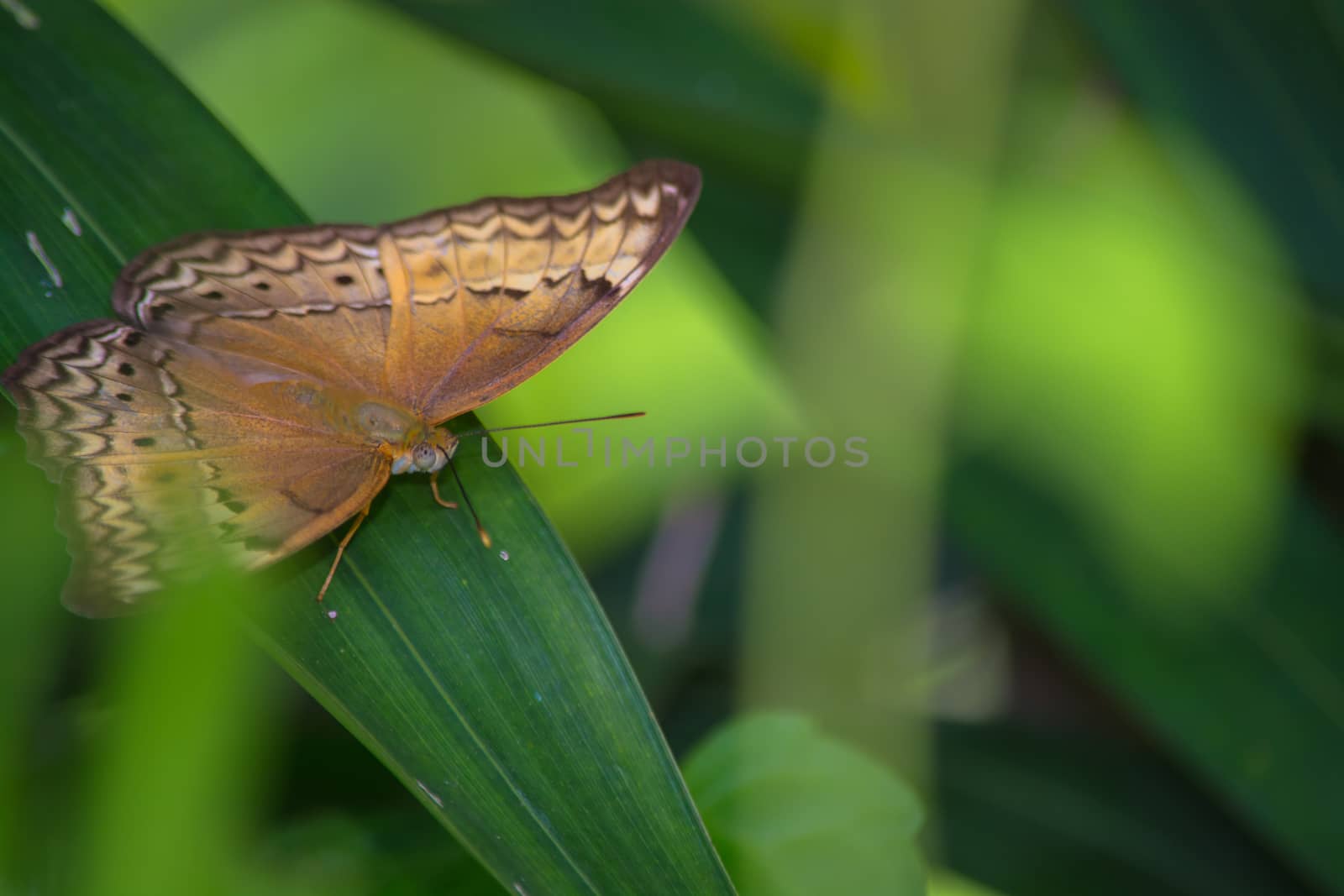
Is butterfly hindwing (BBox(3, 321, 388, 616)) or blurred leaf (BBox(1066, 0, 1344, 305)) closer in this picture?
butterfly hindwing (BBox(3, 321, 388, 616))

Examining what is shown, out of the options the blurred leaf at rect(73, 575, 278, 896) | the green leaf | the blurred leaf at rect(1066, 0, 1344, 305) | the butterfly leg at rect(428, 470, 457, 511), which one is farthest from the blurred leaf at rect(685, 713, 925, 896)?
the blurred leaf at rect(1066, 0, 1344, 305)

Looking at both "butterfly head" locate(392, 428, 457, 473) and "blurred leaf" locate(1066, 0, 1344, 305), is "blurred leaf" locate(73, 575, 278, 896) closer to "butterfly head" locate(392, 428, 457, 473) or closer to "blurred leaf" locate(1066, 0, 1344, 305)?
"butterfly head" locate(392, 428, 457, 473)

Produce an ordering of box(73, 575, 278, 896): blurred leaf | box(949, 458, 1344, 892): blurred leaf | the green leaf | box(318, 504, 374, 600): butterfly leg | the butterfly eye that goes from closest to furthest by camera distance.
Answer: box(73, 575, 278, 896): blurred leaf < the green leaf < box(318, 504, 374, 600): butterfly leg < the butterfly eye < box(949, 458, 1344, 892): blurred leaf

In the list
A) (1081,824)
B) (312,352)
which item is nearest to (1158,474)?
(1081,824)

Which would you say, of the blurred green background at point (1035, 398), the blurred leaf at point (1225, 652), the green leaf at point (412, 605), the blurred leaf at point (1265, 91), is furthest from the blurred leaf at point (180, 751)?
the blurred leaf at point (1265, 91)

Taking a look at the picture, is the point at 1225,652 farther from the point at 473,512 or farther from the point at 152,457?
the point at 152,457

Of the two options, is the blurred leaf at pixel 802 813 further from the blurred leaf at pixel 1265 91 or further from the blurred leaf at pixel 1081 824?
the blurred leaf at pixel 1265 91

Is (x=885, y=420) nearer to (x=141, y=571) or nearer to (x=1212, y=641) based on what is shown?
(x=1212, y=641)

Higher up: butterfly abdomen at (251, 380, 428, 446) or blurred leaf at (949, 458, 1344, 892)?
butterfly abdomen at (251, 380, 428, 446)
